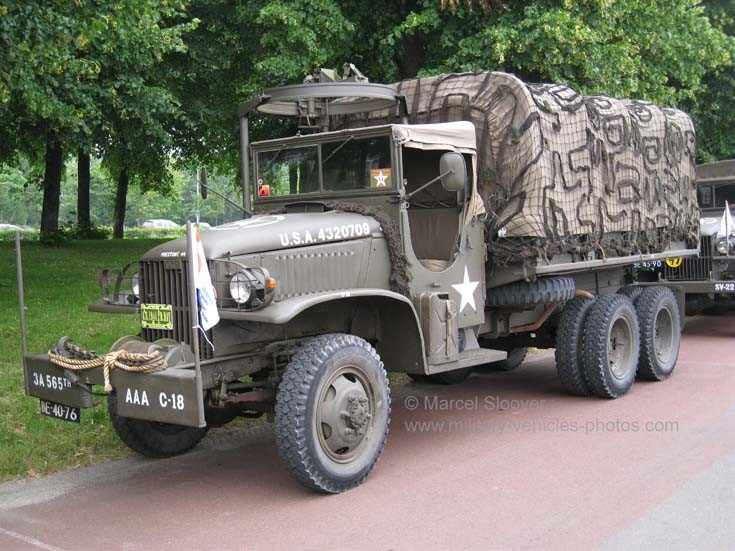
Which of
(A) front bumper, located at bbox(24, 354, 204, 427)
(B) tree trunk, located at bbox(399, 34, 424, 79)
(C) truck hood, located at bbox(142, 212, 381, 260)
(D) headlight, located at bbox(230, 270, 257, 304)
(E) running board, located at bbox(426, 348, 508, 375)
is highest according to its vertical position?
(B) tree trunk, located at bbox(399, 34, 424, 79)

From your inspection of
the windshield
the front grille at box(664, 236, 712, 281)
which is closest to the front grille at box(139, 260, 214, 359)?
the windshield

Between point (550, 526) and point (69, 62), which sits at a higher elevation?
point (69, 62)

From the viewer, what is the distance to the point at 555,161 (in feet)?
24.1

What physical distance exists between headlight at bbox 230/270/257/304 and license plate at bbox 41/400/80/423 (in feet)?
4.38

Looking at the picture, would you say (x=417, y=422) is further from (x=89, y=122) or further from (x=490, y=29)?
(x=89, y=122)

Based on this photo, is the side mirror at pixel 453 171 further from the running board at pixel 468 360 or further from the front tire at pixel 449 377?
the front tire at pixel 449 377

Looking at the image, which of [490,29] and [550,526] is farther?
[490,29]

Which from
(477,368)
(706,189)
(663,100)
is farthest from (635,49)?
(477,368)

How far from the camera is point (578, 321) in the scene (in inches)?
309

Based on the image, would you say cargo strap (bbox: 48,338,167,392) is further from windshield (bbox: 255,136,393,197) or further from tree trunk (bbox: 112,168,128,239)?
tree trunk (bbox: 112,168,128,239)

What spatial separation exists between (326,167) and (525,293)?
2.08 m

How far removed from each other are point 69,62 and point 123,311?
6598mm

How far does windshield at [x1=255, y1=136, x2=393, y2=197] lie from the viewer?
634cm

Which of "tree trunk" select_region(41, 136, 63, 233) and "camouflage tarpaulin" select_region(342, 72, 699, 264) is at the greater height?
"tree trunk" select_region(41, 136, 63, 233)
